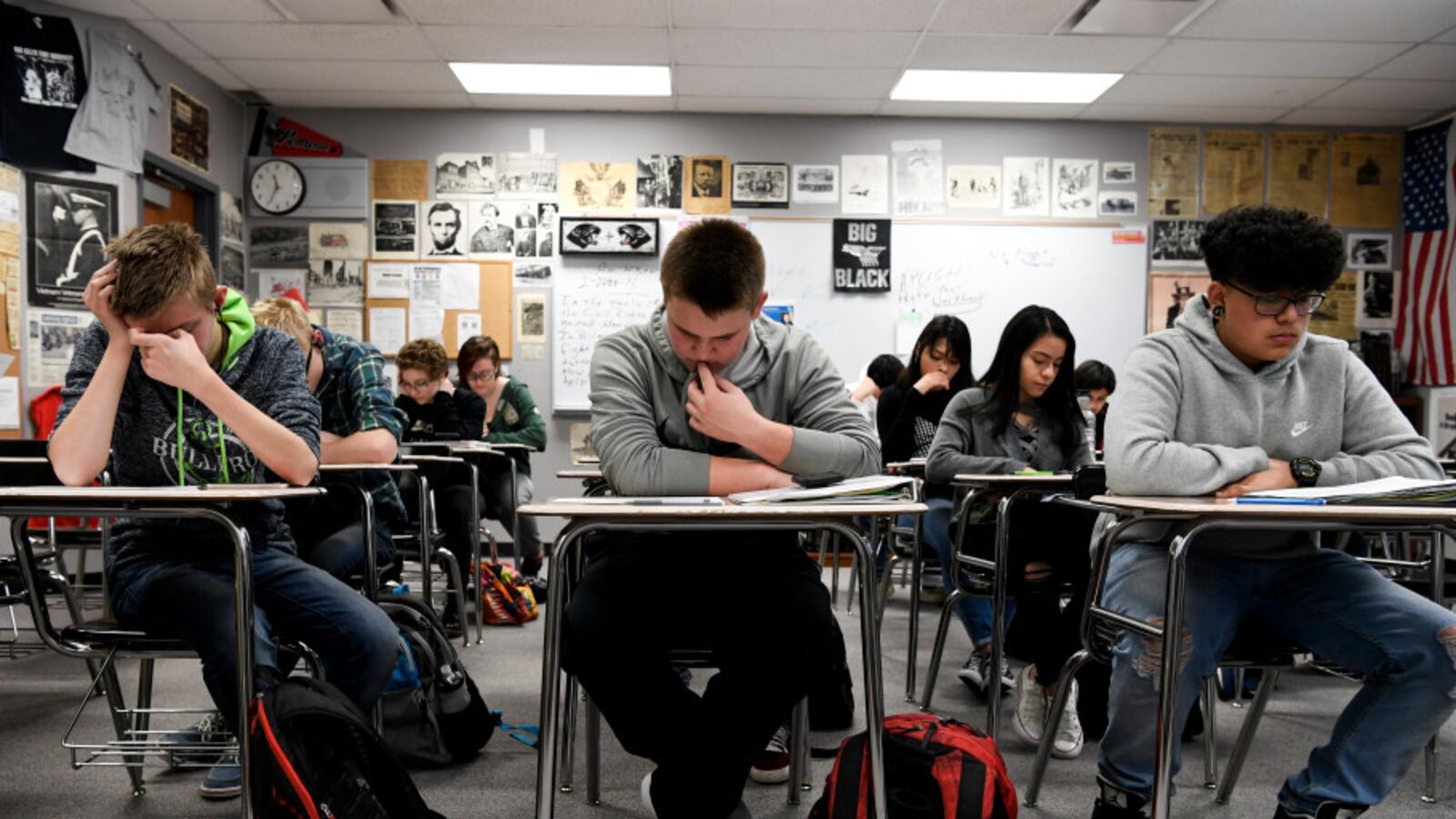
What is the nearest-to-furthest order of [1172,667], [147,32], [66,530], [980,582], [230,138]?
1. [1172,667]
2. [980,582]
3. [66,530]
4. [147,32]
5. [230,138]

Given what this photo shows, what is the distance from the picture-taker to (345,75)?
5.18m

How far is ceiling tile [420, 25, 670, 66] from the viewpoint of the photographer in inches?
181

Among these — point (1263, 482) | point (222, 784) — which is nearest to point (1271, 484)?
point (1263, 482)

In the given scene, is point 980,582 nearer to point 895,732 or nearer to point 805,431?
point 895,732

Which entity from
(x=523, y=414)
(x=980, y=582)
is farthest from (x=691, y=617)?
(x=523, y=414)

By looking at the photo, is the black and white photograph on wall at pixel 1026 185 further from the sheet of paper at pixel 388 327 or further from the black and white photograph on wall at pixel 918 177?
the sheet of paper at pixel 388 327

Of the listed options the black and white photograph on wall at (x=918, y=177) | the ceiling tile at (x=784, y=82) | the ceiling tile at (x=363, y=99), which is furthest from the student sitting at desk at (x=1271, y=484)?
the ceiling tile at (x=363, y=99)

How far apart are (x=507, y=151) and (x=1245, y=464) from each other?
4.91m

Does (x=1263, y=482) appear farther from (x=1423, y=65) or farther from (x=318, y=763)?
(x=1423, y=65)

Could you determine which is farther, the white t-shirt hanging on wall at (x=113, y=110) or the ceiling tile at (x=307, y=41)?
the ceiling tile at (x=307, y=41)

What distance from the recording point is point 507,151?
19.0ft

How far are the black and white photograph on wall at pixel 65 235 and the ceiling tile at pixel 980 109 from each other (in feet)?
12.4

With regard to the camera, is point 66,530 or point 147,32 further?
point 147,32

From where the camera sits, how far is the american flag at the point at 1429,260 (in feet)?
18.1
